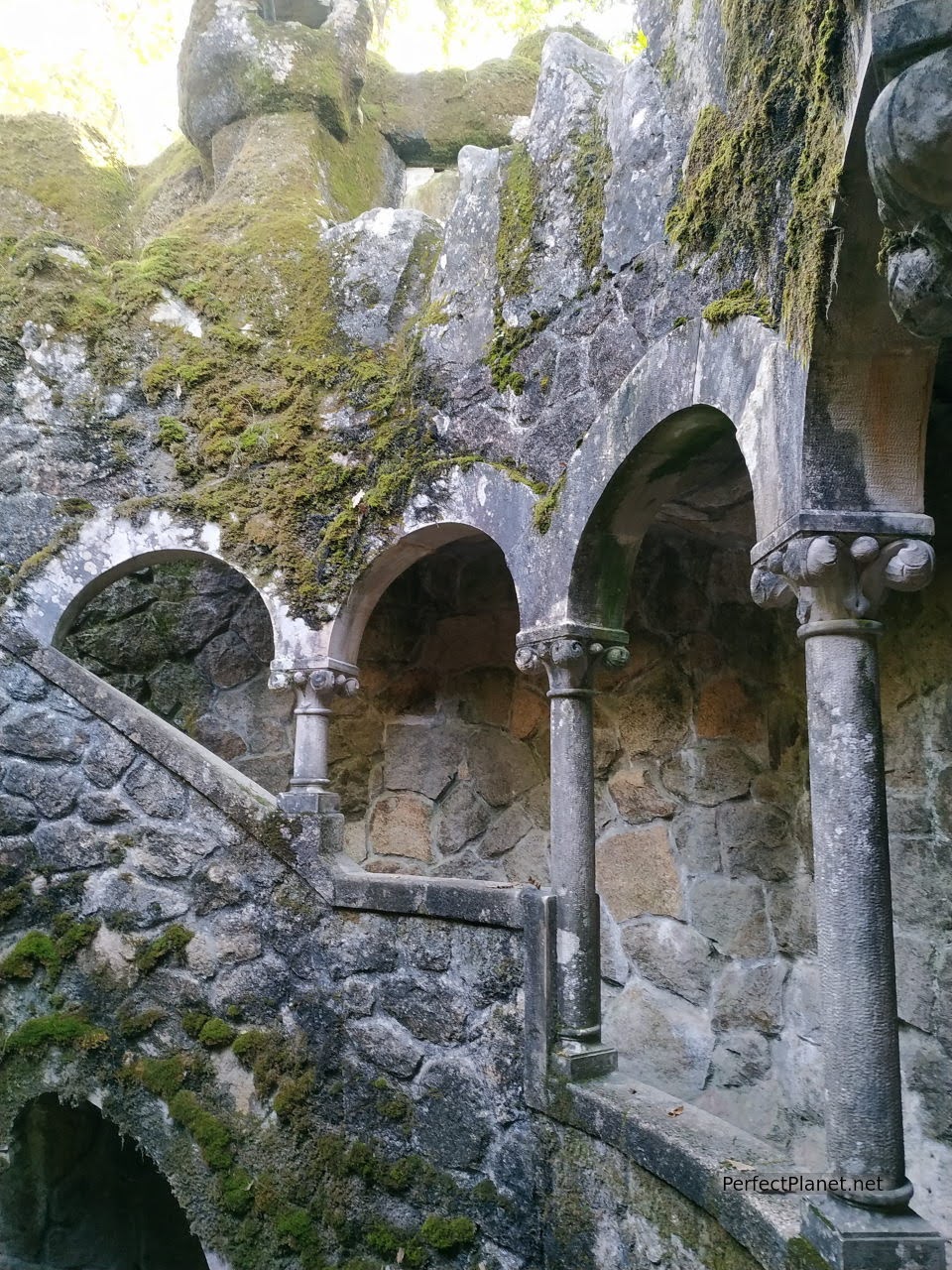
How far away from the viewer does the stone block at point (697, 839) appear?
4.22 m

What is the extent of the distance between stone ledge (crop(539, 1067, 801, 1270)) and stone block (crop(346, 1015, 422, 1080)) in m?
0.58

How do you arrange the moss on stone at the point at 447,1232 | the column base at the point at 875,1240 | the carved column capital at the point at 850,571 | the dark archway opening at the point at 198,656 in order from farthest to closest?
the dark archway opening at the point at 198,656
the moss on stone at the point at 447,1232
the carved column capital at the point at 850,571
the column base at the point at 875,1240

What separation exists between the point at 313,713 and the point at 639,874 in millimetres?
1774

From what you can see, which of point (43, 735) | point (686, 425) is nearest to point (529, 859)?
point (43, 735)

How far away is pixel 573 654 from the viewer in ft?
9.93

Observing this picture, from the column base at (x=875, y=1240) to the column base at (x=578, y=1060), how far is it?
1.05m

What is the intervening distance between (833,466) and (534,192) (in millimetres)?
2076

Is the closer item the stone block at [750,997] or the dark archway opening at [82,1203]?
the dark archway opening at [82,1203]

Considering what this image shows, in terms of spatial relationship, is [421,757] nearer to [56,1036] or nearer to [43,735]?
[43,735]

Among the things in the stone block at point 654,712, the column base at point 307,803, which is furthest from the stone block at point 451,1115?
the stone block at point 654,712

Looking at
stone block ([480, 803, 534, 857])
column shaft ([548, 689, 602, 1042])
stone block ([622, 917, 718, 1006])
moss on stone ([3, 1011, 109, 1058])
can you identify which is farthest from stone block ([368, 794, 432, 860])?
column shaft ([548, 689, 602, 1042])

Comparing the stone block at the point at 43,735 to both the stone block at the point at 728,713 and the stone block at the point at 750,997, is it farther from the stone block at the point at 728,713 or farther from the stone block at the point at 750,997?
the stone block at the point at 750,997

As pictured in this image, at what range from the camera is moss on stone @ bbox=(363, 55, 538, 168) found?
275 inches

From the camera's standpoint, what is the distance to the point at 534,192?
3.49 m
